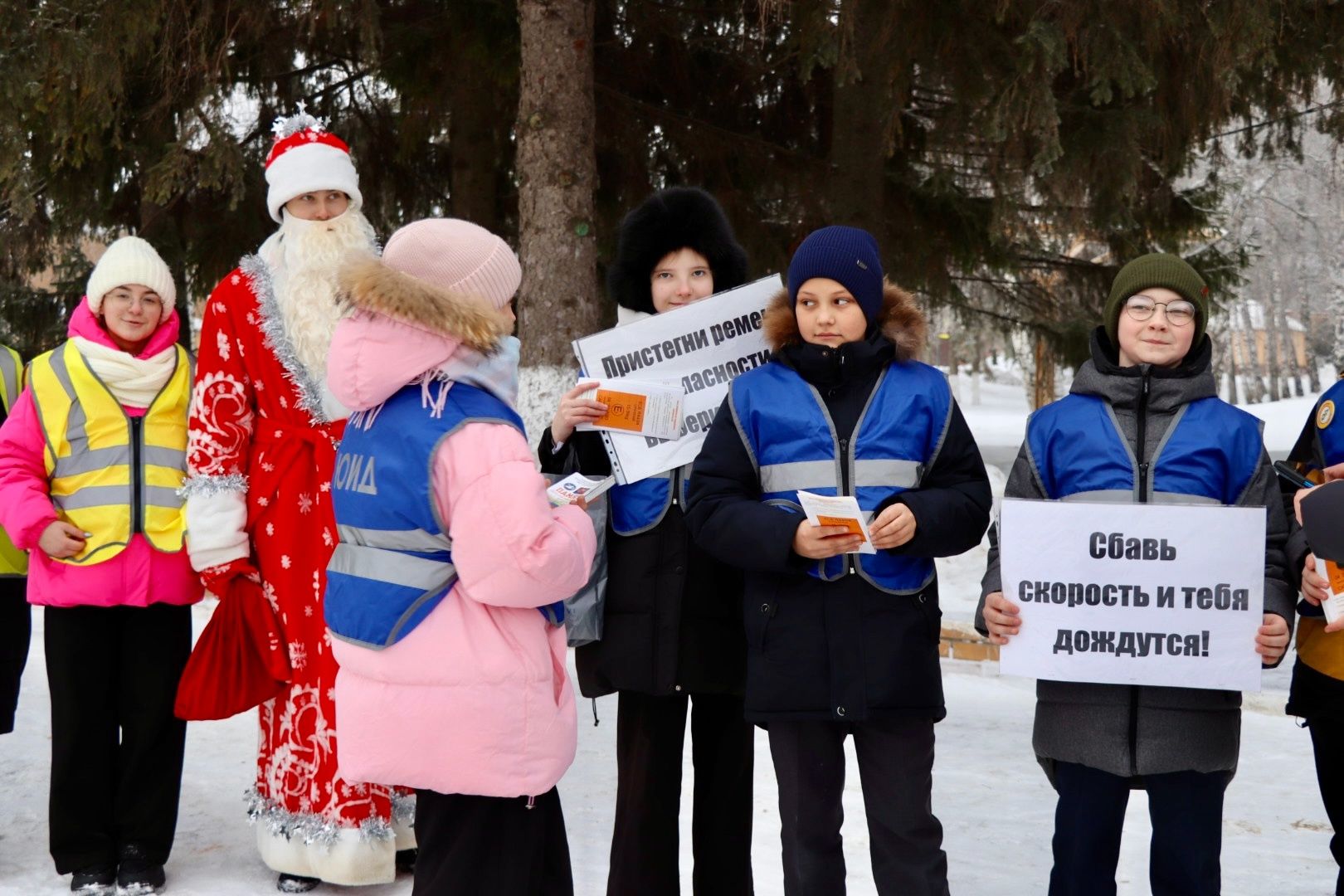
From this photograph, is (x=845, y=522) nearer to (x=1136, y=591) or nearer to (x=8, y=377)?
(x=1136, y=591)

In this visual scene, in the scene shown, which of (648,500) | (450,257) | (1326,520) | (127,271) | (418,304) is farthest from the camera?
(127,271)

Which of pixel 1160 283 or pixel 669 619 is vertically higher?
pixel 1160 283

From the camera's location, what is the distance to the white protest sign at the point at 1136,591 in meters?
2.96

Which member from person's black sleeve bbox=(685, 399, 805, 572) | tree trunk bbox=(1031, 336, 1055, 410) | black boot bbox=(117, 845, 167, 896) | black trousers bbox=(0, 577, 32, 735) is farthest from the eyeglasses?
tree trunk bbox=(1031, 336, 1055, 410)

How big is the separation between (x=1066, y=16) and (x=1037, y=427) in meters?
3.24

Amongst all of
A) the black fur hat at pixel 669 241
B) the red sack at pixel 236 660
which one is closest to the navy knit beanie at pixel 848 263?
the black fur hat at pixel 669 241

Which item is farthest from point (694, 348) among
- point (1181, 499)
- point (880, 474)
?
point (1181, 499)

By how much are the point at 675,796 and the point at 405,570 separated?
1.15 m

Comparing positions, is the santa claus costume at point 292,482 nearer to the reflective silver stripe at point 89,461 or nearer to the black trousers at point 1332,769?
the reflective silver stripe at point 89,461

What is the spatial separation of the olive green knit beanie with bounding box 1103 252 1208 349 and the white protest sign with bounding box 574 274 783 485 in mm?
874

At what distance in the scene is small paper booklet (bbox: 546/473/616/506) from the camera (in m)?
A: 3.08

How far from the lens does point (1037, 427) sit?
3215mm

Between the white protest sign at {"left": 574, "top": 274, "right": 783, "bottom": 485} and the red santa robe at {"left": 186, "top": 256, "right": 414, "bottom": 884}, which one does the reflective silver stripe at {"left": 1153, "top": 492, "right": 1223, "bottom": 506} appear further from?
the red santa robe at {"left": 186, "top": 256, "right": 414, "bottom": 884}

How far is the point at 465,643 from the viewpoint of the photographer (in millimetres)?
2789
